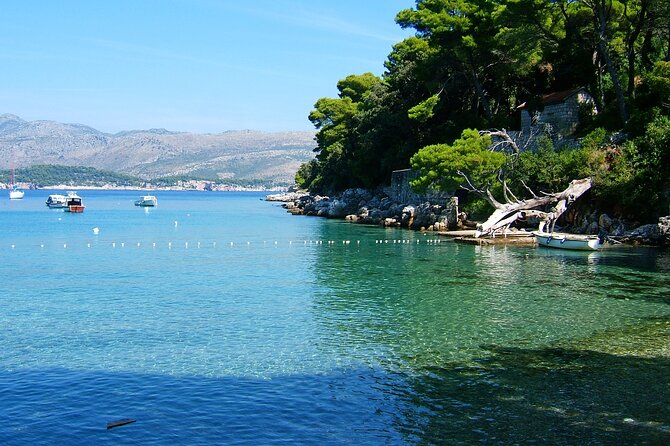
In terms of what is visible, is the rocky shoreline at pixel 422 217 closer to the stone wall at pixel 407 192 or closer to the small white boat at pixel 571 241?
the stone wall at pixel 407 192

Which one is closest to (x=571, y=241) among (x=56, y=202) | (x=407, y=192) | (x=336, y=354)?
(x=336, y=354)

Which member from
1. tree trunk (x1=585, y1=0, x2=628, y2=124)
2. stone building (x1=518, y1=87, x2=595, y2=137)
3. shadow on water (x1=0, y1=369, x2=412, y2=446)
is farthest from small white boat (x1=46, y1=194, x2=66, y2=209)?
shadow on water (x1=0, y1=369, x2=412, y2=446)

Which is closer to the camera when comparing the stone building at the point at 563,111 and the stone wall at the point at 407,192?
the stone building at the point at 563,111

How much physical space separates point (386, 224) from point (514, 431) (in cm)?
4548

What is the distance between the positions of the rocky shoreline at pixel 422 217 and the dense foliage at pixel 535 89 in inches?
57.4

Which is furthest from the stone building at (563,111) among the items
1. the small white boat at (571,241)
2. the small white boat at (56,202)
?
the small white boat at (56,202)

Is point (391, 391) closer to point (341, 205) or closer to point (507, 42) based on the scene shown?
point (507, 42)

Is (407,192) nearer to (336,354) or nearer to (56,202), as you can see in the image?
(336,354)

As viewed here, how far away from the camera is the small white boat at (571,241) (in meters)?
33.3

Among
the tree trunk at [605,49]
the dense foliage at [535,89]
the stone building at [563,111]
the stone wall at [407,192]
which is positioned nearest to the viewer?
the dense foliage at [535,89]

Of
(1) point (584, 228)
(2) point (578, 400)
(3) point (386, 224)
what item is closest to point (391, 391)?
(2) point (578, 400)

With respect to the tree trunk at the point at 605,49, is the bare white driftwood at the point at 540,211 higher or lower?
lower

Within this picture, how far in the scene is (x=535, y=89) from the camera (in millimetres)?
53469

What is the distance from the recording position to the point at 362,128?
6956 centimetres
